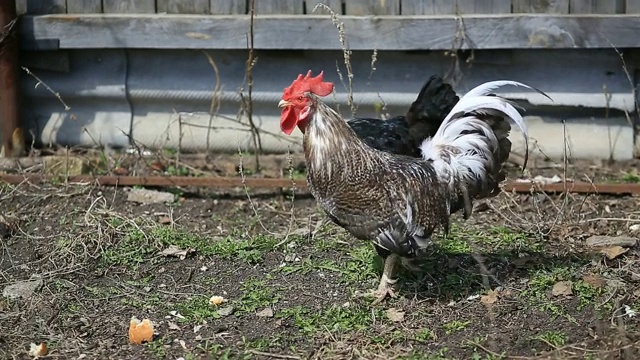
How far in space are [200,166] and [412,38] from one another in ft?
5.89

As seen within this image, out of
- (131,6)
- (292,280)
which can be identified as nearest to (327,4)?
(131,6)

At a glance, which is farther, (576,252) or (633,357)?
(576,252)

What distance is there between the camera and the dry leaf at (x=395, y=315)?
4728 mm

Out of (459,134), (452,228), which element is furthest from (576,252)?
(459,134)

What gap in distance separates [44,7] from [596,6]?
398cm

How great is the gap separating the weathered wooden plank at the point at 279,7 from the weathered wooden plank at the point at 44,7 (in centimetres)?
145

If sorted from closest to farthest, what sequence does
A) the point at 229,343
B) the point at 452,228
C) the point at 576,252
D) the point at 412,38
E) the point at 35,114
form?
the point at 229,343
the point at 576,252
the point at 452,228
the point at 412,38
the point at 35,114

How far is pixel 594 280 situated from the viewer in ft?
16.4

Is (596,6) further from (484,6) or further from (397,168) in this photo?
(397,168)

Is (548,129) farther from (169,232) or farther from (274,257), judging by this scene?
(169,232)

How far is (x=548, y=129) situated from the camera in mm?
6582

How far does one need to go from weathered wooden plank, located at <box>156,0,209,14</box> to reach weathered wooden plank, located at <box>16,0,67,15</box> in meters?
0.73

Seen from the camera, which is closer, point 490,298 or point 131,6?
point 490,298

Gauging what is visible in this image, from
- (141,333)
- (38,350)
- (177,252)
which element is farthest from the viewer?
(177,252)
